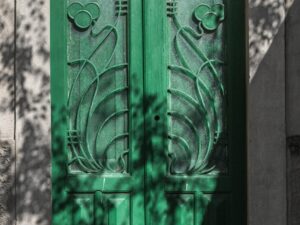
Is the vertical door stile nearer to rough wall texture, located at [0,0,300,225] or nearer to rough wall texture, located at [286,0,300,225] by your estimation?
rough wall texture, located at [0,0,300,225]

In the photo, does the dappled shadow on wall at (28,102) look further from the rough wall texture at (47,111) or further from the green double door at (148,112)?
the green double door at (148,112)

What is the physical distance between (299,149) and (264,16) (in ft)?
3.76

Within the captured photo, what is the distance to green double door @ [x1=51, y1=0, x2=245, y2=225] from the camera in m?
6.71

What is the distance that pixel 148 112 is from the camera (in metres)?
6.71

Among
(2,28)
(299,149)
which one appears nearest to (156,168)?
(299,149)

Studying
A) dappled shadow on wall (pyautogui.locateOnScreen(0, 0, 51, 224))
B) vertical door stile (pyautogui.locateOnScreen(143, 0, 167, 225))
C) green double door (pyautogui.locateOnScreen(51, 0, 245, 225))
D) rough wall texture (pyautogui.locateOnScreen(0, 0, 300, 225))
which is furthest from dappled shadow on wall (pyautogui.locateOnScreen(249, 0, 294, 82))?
dappled shadow on wall (pyautogui.locateOnScreen(0, 0, 51, 224))

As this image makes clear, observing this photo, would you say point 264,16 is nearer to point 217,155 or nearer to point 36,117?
point 217,155

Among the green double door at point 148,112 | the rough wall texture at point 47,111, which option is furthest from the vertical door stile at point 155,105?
the rough wall texture at point 47,111

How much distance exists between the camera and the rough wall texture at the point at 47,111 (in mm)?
6512

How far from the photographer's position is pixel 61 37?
671cm

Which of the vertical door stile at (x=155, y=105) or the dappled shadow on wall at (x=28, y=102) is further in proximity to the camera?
the vertical door stile at (x=155, y=105)

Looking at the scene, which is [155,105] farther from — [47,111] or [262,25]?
[262,25]

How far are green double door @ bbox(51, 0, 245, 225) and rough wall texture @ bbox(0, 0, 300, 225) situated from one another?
7.1 inches

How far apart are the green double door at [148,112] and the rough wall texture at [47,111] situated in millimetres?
179
